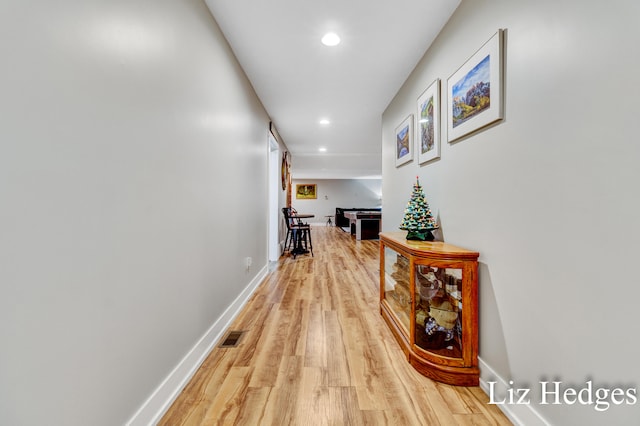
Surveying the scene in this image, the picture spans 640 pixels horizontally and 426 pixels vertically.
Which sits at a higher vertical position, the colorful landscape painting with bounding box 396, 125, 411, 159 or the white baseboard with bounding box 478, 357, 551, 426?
the colorful landscape painting with bounding box 396, 125, 411, 159

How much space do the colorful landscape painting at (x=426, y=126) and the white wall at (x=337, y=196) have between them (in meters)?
11.0

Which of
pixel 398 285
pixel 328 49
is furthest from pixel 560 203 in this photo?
pixel 328 49

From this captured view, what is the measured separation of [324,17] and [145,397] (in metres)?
2.39

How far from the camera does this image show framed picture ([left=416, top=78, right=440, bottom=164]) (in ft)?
6.47

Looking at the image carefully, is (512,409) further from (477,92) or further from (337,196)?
(337,196)

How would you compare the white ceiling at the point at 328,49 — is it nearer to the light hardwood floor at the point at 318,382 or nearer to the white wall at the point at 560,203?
the white wall at the point at 560,203

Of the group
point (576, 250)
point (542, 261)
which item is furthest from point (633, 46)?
point (542, 261)

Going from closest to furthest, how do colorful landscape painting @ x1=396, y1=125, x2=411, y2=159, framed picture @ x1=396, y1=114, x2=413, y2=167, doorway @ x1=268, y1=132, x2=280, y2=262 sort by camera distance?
framed picture @ x1=396, y1=114, x2=413, y2=167 → colorful landscape painting @ x1=396, y1=125, x2=411, y2=159 → doorway @ x1=268, y1=132, x2=280, y2=262

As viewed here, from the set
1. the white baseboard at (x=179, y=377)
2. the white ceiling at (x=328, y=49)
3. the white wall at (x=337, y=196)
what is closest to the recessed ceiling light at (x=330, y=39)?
the white ceiling at (x=328, y=49)

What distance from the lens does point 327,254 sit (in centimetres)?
539

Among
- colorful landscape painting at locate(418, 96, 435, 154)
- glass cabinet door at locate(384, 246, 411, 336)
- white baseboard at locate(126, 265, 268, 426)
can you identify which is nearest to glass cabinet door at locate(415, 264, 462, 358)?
glass cabinet door at locate(384, 246, 411, 336)

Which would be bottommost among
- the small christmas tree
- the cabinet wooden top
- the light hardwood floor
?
the light hardwood floor

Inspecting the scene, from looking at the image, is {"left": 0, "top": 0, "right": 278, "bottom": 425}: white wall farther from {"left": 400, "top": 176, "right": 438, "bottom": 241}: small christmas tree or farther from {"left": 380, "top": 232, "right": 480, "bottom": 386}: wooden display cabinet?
{"left": 400, "top": 176, "right": 438, "bottom": 241}: small christmas tree

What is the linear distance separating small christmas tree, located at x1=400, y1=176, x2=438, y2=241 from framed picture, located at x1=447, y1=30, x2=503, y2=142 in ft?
1.58
